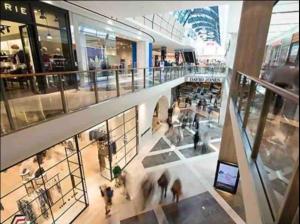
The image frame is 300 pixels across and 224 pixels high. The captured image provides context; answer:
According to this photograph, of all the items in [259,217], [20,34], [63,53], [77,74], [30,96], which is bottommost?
[259,217]

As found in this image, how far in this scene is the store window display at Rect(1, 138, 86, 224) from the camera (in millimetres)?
5867

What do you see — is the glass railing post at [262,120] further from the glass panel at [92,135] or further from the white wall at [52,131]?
the glass panel at [92,135]

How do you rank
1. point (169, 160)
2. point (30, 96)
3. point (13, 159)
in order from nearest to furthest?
point (13, 159) < point (30, 96) < point (169, 160)

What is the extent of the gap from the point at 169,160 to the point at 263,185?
8.28 m

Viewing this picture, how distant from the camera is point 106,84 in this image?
235 inches

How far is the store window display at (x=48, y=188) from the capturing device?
5.87 metres

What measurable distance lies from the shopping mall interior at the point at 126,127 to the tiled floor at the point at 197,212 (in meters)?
0.04

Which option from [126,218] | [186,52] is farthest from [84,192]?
[186,52]

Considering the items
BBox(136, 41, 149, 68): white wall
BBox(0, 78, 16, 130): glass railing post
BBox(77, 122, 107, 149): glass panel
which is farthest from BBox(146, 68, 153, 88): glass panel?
BBox(136, 41, 149, 68): white wall

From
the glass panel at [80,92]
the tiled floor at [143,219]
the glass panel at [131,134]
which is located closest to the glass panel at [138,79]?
the glass panel at [80,92]

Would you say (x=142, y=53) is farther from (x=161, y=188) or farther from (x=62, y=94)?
(x=62, y=94)

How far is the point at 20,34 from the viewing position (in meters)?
6.03

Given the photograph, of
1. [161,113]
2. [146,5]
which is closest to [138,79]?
[146,5]

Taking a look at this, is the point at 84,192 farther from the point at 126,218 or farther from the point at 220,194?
the point at 220,194
